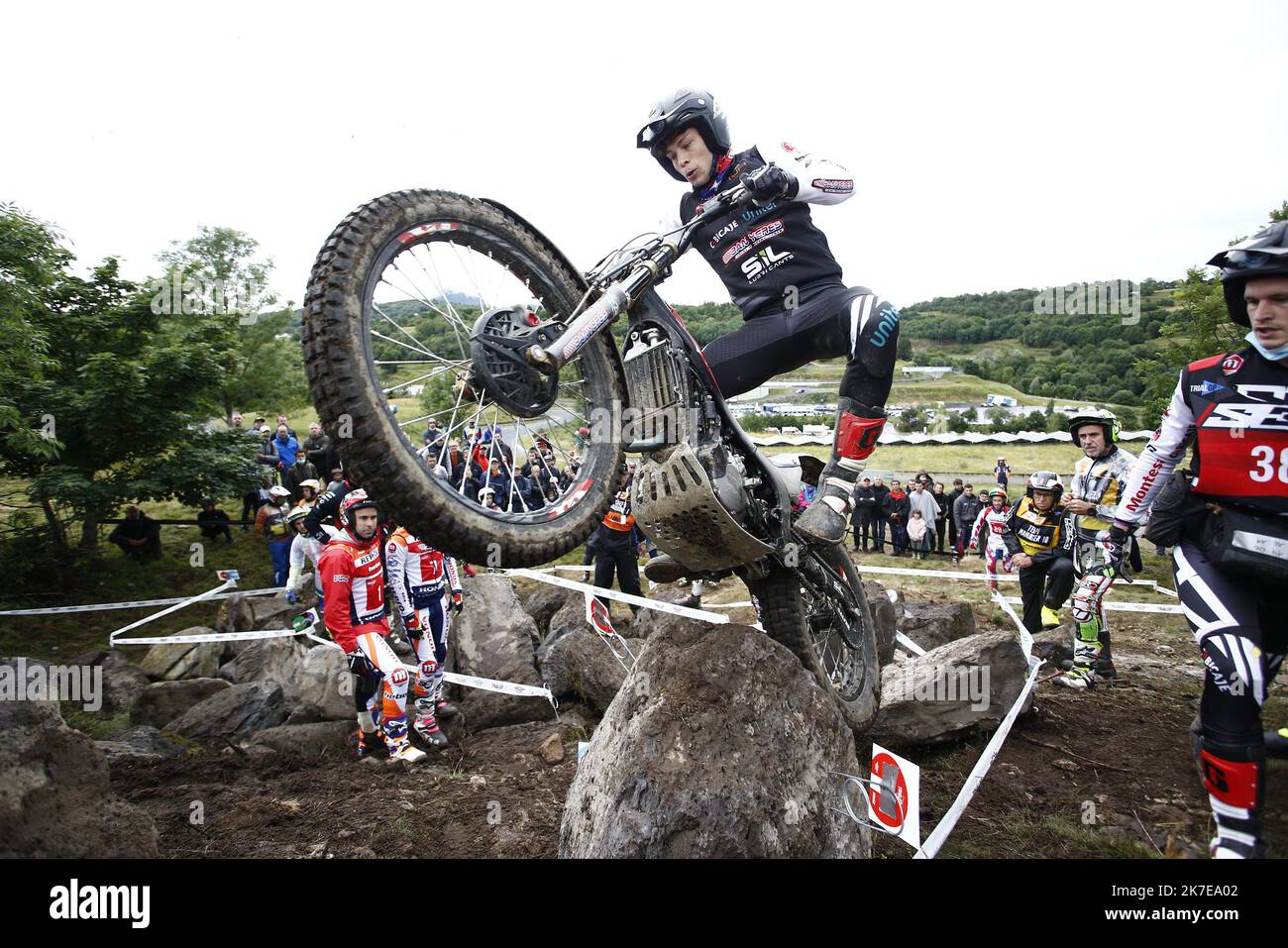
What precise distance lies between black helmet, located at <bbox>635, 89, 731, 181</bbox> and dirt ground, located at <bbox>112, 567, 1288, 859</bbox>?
4142 mm

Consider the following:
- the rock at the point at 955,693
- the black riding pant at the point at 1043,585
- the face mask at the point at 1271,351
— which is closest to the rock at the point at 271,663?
the rock at the point at 955,693

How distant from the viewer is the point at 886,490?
18.8 metres

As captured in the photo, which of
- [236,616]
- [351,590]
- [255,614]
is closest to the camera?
[351,590]

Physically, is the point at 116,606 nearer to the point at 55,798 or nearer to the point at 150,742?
the point at 150,742

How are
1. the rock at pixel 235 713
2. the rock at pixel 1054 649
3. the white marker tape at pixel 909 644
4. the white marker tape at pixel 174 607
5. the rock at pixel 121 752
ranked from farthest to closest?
the white marker tape at pixel 174 607 → the white marker tape at pixel 909 644 → the rock at pixel 1054 649 → the rock at pixel 235 713 → the rock at pixel 121 752

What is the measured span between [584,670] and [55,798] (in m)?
4.60

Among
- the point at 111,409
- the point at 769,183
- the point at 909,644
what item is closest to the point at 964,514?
the point at 909,644

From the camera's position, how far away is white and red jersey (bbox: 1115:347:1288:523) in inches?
124

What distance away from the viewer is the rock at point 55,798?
3590 mm

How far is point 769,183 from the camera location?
374 cm

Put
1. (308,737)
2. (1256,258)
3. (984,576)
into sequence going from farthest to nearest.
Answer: (984,576)
(308,737)
(1256,258)

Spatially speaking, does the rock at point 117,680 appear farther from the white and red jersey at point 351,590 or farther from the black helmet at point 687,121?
the black helmet at point 687,121

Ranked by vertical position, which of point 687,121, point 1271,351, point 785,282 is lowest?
point 1271,351
